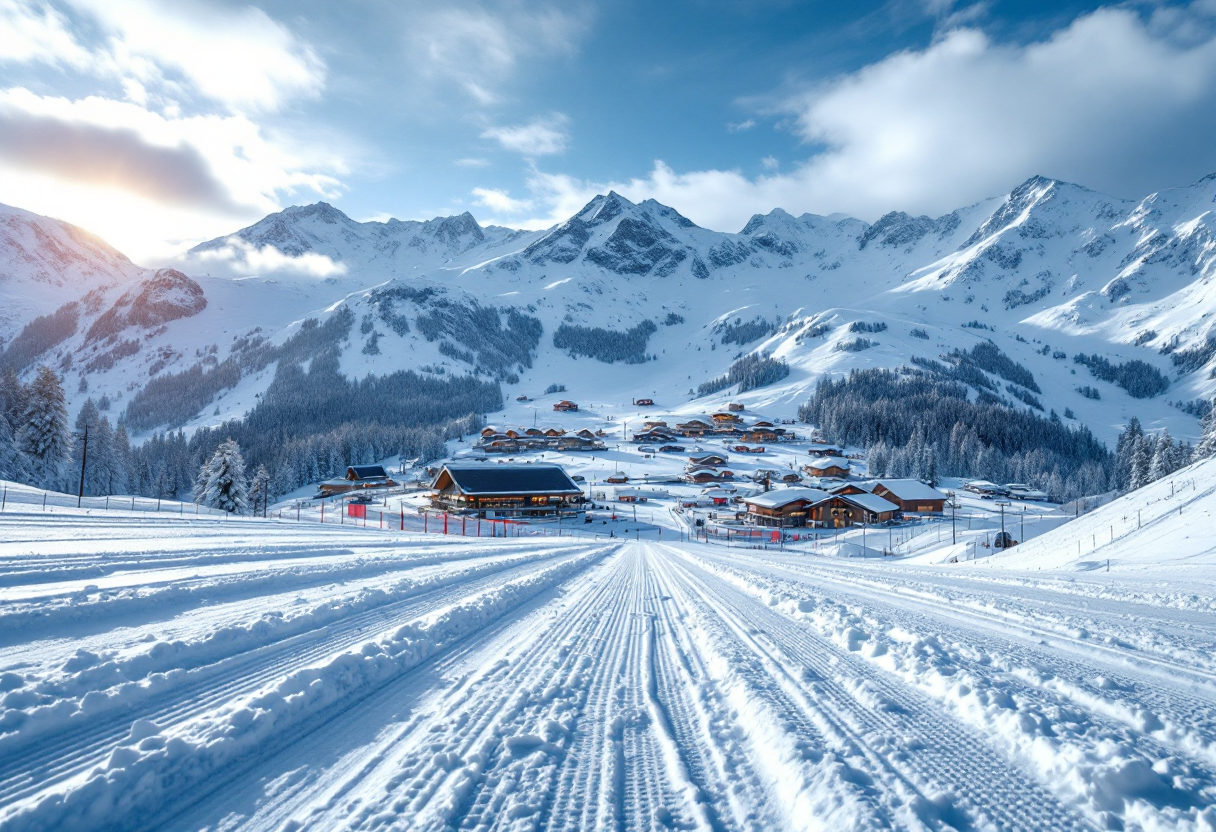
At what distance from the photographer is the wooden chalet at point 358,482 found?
8033 centimetres

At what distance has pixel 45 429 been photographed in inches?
1681

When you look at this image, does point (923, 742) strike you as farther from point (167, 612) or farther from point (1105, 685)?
point (167, 612)

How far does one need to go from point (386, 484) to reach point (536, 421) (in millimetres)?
62311

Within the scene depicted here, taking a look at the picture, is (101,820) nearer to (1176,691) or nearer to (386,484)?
(1176,691)

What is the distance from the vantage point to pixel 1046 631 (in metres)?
7.50

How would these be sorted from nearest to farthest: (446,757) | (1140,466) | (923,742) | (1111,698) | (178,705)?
1. (446,757)
2. (923,742)
3. (178,705)
4. (1111,698)
5. (1140,466)

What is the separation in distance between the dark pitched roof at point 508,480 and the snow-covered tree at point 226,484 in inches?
709

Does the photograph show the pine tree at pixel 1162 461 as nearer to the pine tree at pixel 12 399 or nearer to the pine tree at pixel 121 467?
the pine tree at pixel 12 399

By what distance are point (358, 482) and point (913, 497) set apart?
75662 millimetres

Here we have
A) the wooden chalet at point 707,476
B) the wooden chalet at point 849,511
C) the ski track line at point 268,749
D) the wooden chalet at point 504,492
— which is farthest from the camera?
the wooden chalet at point 707,476

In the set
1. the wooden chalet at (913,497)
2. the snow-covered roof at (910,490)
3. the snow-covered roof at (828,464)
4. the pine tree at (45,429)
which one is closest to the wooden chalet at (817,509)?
the wooden chalet at (913,497)

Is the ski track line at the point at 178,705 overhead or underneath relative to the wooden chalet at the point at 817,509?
overhead

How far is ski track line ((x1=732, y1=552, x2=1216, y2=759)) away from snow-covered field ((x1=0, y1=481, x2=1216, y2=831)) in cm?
4

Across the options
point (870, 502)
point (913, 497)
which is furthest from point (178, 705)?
point (913, 497)
